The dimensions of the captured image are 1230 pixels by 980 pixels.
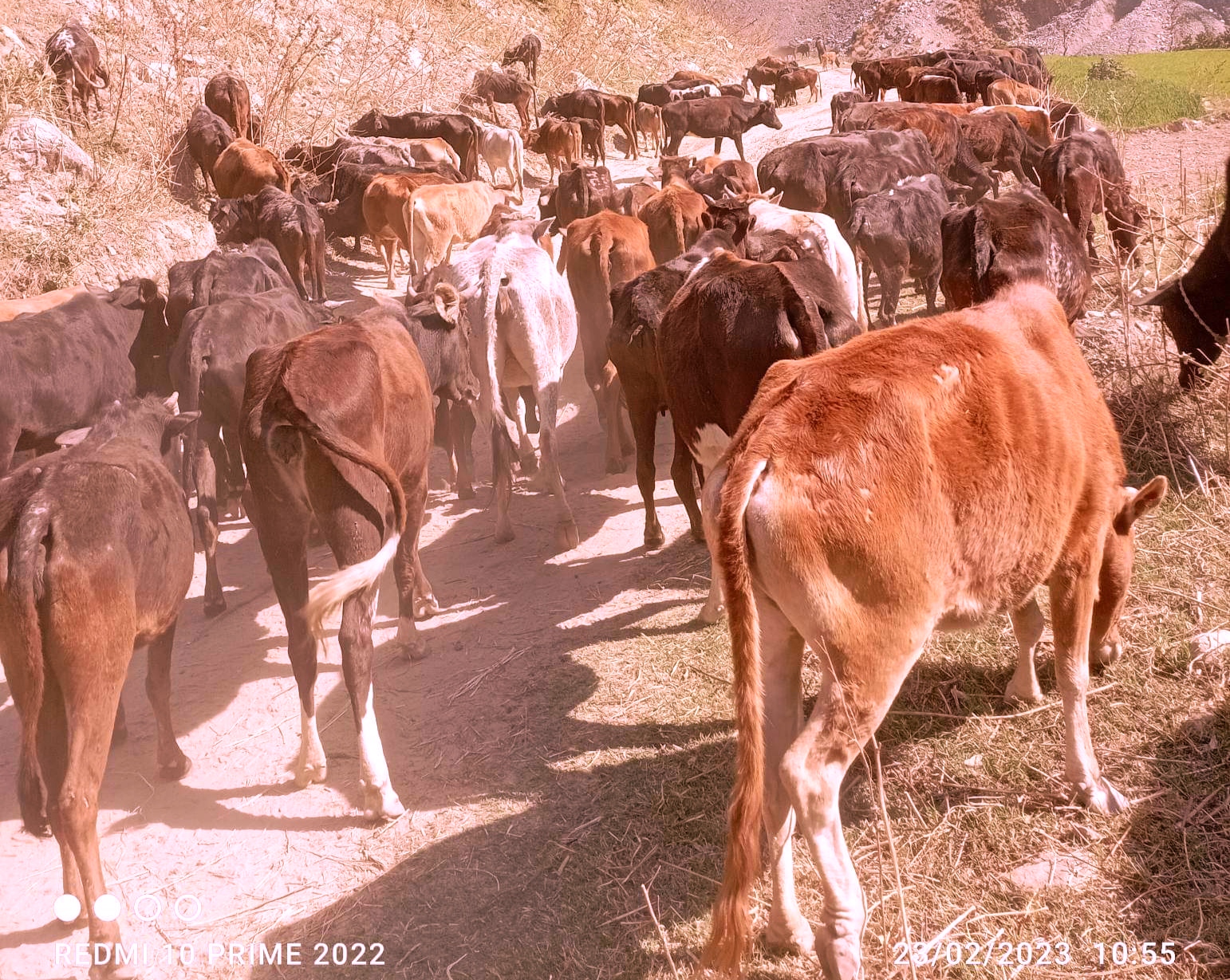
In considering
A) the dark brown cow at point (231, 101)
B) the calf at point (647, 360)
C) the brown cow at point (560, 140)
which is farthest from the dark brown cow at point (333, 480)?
the brown cow at point (560, 140)

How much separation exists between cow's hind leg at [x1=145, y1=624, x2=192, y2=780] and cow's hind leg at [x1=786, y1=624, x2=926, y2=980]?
3209mm

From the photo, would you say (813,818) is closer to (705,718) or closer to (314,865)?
(705,718)

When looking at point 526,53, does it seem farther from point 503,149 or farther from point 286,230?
point 286,230

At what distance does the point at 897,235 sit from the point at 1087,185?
2230 millimetres

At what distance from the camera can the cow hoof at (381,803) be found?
15.0ft

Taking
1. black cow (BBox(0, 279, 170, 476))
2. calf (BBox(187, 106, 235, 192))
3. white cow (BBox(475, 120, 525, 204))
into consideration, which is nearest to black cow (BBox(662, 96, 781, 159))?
white cow (BBox(475, 120, 525, 204))

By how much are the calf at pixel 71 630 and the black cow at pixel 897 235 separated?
7066 mm

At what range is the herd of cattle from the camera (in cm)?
301

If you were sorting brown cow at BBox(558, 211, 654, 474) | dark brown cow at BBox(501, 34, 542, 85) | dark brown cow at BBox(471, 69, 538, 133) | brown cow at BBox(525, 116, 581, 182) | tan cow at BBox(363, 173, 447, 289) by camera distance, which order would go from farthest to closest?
dark brown cow at BBox(501, 34, 542, 85)
dark brown cow at BBox(471, 69, 538, 133)
brown cow at BBox(525, 116, 581, 182)
tan cow at BBox(363, 173, 447, 289)
brown cow at BBox(558, 211, 654, 474)

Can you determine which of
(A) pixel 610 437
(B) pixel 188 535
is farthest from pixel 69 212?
(B) pixel 188 535

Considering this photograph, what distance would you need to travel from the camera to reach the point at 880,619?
3.01m

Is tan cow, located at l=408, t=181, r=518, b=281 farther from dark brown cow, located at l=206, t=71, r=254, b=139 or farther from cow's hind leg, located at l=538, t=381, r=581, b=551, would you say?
cow's hind leg, located at l=538, t=381, r=581, b=551

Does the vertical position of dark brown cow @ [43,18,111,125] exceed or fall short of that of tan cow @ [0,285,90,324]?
it exceeds it

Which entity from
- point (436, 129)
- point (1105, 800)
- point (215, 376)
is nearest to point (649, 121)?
point (436, 129)
